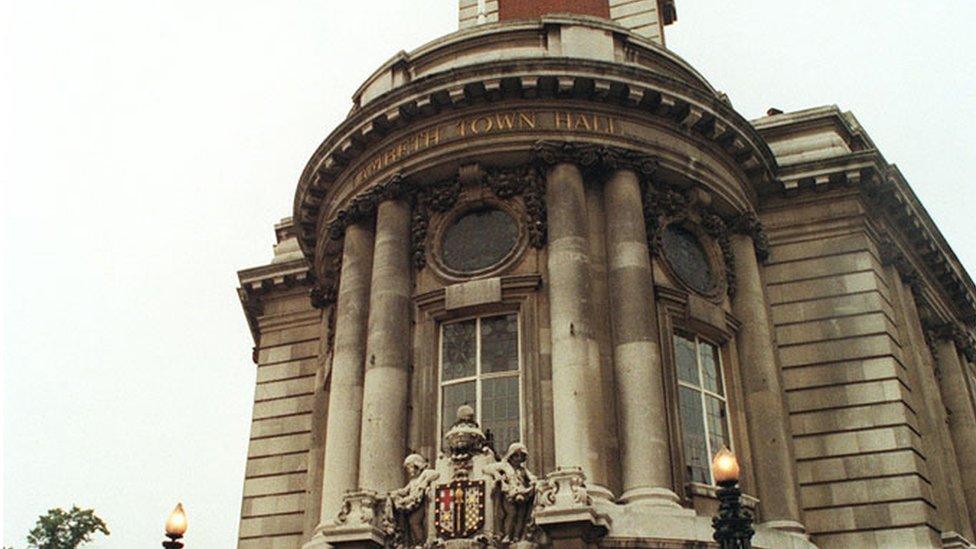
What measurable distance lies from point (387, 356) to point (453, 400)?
1726 millimetres

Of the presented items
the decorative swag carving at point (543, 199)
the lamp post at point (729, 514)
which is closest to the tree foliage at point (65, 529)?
the decorative swag carving at point (543, 199)

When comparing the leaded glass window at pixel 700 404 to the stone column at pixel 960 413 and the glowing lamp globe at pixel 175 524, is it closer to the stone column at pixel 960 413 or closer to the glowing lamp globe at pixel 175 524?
the stone column at pixel 960 413

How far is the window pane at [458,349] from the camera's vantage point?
2161 cm

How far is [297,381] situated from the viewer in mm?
29484

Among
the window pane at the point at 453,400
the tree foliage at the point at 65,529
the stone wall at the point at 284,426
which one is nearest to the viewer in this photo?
the window pane at the point at 453,400

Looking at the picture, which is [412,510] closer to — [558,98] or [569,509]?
[569,509]

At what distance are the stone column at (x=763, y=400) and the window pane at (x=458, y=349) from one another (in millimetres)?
6348

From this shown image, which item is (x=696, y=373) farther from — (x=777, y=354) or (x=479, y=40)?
(x=479, y=40)

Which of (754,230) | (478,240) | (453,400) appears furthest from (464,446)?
(754,230)

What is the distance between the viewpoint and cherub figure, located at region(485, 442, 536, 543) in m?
17.6

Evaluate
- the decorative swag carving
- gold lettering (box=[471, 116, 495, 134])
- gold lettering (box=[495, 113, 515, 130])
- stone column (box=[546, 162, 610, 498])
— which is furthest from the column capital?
gold lettering (box=[471, 116, 495, 134])

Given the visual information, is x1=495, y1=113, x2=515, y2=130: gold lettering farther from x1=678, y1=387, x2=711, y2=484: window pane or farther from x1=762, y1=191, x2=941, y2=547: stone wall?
x1=762, y1=191, x2=941, y2=547: stone wall

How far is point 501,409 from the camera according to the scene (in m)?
20.8

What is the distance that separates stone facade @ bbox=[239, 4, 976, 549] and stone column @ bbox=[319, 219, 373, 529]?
0.06 m
